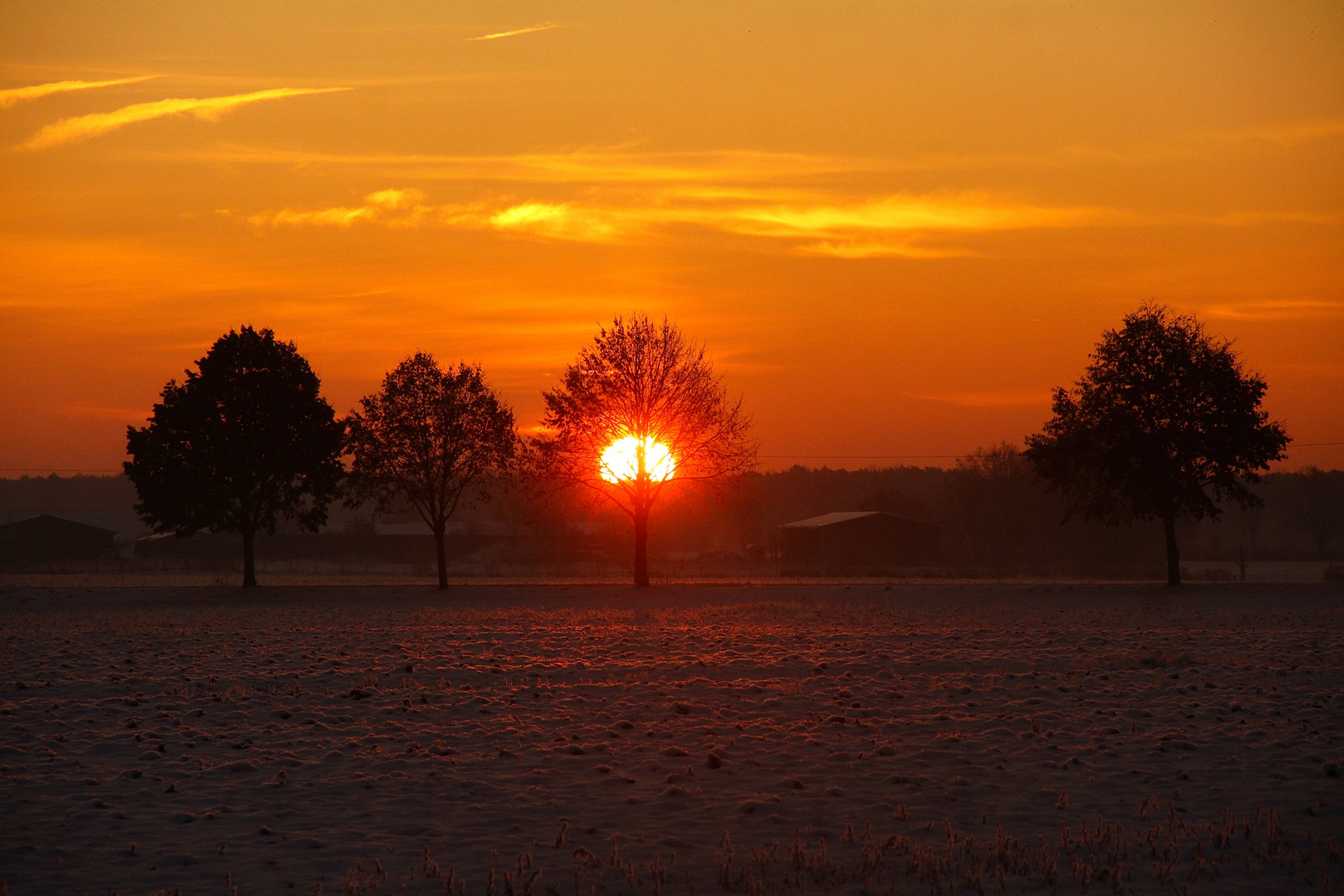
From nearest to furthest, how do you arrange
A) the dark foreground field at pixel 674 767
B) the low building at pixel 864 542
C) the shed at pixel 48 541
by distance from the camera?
the dark foreground field at pixel 674 767 < the shed at pixel 48 541 < the low building at pixel 864 542

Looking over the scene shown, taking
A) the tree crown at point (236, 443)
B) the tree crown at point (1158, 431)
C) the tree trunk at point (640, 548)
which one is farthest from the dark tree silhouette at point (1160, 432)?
the tree crown at point (236, 443)

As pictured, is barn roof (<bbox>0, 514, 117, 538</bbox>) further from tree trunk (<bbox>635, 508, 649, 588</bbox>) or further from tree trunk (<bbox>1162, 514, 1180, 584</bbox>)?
tree trunk (<bbox>1162, 514, 1180, 584</bbox>)

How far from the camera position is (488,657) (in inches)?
808

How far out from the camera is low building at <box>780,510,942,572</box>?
106562mm

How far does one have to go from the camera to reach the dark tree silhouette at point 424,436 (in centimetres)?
5822

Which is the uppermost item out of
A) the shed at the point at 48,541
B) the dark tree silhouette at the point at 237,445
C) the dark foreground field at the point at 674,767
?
the dark tree silhouette at the point at 237,445

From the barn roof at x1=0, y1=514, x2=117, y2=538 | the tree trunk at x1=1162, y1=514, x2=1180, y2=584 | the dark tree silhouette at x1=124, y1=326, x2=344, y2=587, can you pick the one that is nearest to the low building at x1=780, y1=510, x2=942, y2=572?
the tree trunk at x1=1162, y1=514, x2=1180, y2=584

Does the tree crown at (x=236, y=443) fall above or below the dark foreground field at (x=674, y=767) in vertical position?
above

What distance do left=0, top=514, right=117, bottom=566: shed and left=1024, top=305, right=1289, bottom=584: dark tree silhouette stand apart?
92.1 metres

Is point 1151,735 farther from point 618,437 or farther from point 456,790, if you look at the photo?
point 618,437

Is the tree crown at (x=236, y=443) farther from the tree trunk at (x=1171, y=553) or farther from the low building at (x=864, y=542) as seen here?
the low building at (x=864, y=542)

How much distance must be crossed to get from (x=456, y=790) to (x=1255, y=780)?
859cm

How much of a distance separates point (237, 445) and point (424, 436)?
9.63 m

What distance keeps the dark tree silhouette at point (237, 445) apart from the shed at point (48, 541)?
2224 inches
